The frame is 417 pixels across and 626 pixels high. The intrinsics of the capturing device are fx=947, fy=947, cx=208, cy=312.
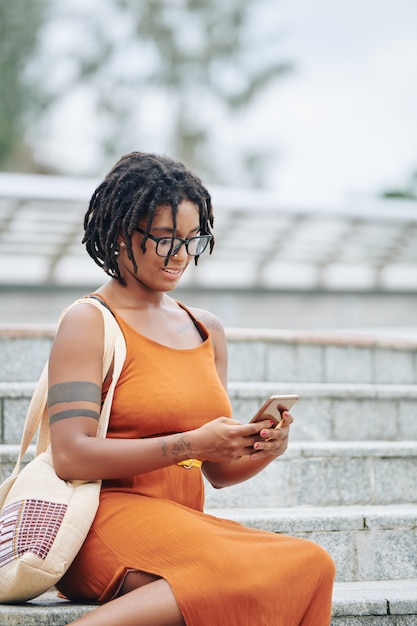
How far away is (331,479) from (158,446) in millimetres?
2093

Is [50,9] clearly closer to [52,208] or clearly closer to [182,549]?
[52,208]

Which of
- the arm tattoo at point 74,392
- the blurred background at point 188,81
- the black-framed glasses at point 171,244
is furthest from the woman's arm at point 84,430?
the blurred background at point 188,81

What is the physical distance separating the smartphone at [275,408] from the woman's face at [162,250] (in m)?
0.51

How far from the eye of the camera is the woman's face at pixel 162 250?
274 centimetres

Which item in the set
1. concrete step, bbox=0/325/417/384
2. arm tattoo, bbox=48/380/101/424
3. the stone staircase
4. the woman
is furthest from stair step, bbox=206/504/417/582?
concrete step, bbox=0/325/417/384

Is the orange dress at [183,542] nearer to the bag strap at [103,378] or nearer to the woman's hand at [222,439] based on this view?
the bag strap at [103,378]

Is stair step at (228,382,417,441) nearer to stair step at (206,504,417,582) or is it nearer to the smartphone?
stair step at (206,504,417,582)

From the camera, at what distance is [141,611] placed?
2348mm

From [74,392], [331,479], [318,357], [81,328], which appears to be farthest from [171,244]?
[318,357]

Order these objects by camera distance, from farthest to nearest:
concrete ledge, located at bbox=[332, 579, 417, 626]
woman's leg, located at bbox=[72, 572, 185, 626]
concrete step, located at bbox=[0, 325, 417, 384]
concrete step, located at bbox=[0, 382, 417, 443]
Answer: concrete step, located at bbox=[0, 325, 417, 384], concrete step, located at bbox=[0, 382, 417, 443], concrete ledge, located at bbox=[332, 579, 417, 626], woman's leg, located at bbox=[72, 572, 185, 626]

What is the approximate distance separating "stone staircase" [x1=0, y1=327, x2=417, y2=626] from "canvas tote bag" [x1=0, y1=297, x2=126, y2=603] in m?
0.26

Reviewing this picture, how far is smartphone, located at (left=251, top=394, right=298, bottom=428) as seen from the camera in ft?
8.32

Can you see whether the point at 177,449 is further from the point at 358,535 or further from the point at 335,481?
the point at 335,481

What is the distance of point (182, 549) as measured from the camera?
2463 millimetres
